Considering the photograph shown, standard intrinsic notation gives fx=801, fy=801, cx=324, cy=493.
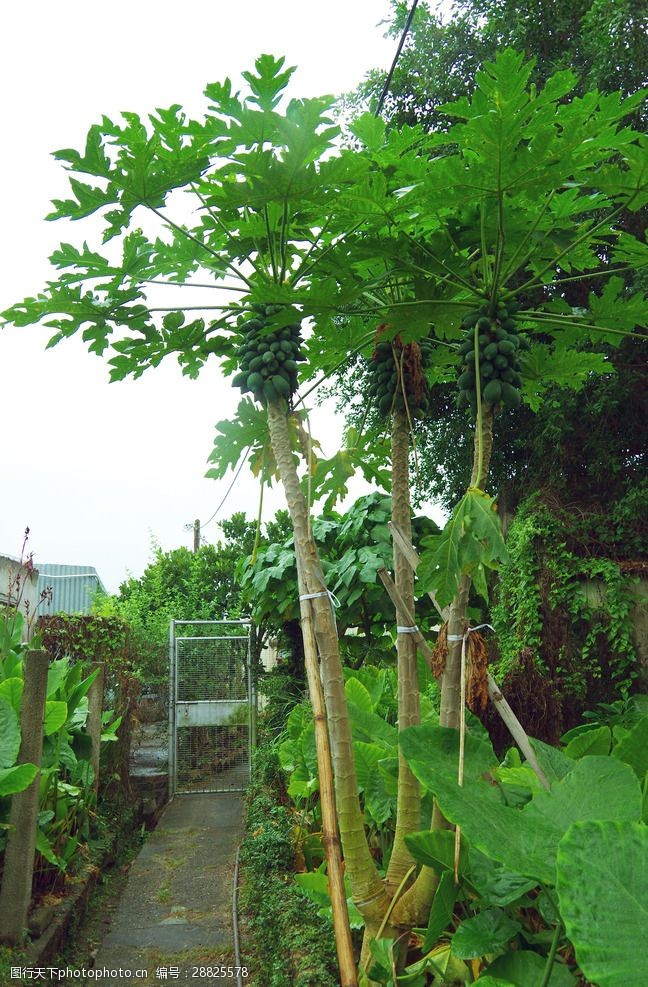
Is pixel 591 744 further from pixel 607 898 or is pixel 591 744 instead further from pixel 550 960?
pixel 607 898

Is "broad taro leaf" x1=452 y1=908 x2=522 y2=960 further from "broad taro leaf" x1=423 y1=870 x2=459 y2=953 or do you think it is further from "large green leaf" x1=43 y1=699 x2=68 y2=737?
"large green leaf" x1=43 y1=699 x2=68 y2=737

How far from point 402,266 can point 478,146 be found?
16.3 inches

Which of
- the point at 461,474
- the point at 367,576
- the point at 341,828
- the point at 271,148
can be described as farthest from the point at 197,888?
the point at 461,474

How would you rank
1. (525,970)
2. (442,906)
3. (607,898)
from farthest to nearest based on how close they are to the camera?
(442,906)
(525,970)
(607,898)

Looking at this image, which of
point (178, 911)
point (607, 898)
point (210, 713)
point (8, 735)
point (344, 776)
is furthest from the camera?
point (210, 713)

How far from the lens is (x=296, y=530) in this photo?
7.10 ft

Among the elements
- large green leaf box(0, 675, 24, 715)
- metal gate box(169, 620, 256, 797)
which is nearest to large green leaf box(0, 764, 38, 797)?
large green leaf box(0, 675, 24, 715)

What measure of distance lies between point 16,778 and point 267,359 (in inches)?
75.2

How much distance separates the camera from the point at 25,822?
3309mm

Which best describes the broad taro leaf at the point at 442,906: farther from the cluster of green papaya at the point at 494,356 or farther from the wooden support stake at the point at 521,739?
the cluster of green papaya at the point at 494,356

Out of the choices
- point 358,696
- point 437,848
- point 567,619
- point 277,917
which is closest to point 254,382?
point 437,848

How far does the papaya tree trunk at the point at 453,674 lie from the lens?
189 centimetres

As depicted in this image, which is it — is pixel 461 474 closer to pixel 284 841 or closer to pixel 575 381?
pixel 284 841

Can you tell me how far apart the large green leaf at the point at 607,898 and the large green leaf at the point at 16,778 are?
2.31m
